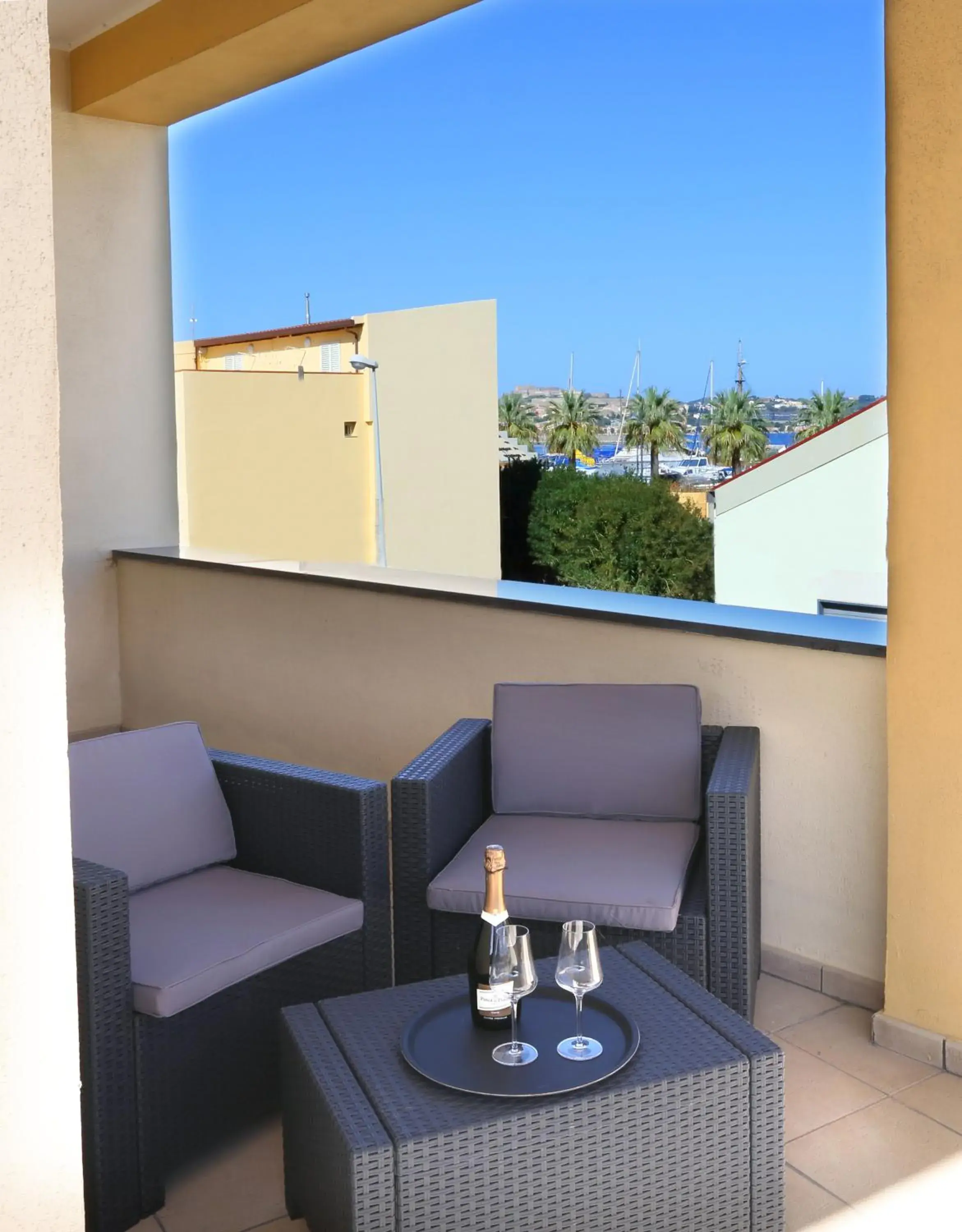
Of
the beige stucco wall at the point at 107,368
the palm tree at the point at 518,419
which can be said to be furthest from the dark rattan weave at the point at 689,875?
the palm tree at the point at 518,419

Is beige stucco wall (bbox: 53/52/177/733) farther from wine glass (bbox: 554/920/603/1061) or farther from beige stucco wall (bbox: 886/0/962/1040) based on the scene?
wine glass (bbox: 554/920/603/1061)

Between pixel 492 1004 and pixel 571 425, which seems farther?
pixel 571 425

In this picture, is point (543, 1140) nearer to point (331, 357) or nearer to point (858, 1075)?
point (858, 1075)

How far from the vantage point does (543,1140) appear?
1721 mm

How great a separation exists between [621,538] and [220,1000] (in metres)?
29.5

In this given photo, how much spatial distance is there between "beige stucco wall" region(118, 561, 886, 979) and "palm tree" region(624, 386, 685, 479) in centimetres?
3067

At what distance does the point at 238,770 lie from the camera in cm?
270

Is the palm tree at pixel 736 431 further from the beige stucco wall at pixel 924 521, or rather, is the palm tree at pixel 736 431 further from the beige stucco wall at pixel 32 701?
the beige stucco wall at pixel 32 701

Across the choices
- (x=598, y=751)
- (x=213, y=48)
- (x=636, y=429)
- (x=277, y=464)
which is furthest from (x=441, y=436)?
(x=598, y=751)

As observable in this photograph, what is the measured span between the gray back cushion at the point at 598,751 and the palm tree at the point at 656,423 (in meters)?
32.6

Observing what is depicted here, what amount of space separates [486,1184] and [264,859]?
1098mm

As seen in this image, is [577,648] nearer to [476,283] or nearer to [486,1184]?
[486,1184]

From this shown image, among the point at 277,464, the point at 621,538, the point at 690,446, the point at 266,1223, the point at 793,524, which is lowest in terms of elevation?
the point at 266,1223

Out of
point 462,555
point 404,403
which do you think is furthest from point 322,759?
point 462,555
